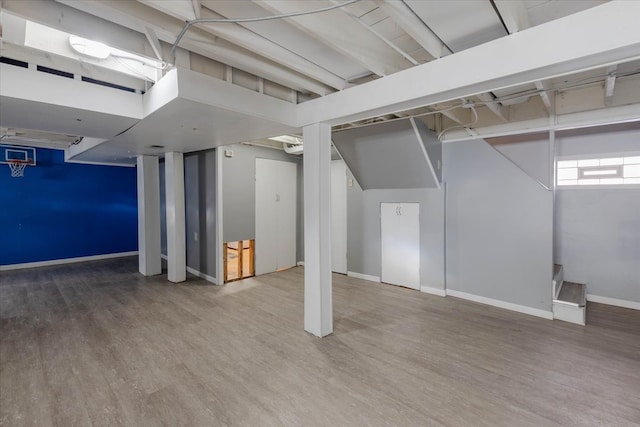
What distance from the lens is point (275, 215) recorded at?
5984mm

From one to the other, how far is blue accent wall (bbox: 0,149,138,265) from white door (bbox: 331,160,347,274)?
563 centimetres

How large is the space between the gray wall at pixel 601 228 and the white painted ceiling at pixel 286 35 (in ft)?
4.28

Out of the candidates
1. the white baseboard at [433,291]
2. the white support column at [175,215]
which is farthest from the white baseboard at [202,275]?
the white baseboard at [433,291]

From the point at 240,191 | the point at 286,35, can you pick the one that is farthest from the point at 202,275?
the point at 286,35

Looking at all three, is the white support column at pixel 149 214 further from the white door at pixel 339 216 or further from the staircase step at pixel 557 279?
the staircase step at pixel 557 279

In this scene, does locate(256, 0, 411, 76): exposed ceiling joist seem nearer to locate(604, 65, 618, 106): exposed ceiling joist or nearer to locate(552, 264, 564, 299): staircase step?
locate(604, 65, 618, 106): exposed ceiling joist

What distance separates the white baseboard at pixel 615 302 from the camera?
387cm

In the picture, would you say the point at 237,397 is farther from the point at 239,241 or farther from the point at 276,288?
the point at 239,241

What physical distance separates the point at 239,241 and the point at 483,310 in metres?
4.11

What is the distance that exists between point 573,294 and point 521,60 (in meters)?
3.50

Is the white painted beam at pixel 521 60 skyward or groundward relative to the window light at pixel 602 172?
skyward

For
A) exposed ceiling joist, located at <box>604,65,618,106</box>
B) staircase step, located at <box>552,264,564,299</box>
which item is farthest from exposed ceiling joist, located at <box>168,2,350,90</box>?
staircase step, located at <box>552,264,564,299</box>

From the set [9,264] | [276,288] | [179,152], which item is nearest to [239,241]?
[276,288]

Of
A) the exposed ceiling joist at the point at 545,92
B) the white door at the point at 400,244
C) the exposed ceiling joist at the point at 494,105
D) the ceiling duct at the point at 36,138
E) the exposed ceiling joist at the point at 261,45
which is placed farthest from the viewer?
the ceiling duct at the point at 36,138
